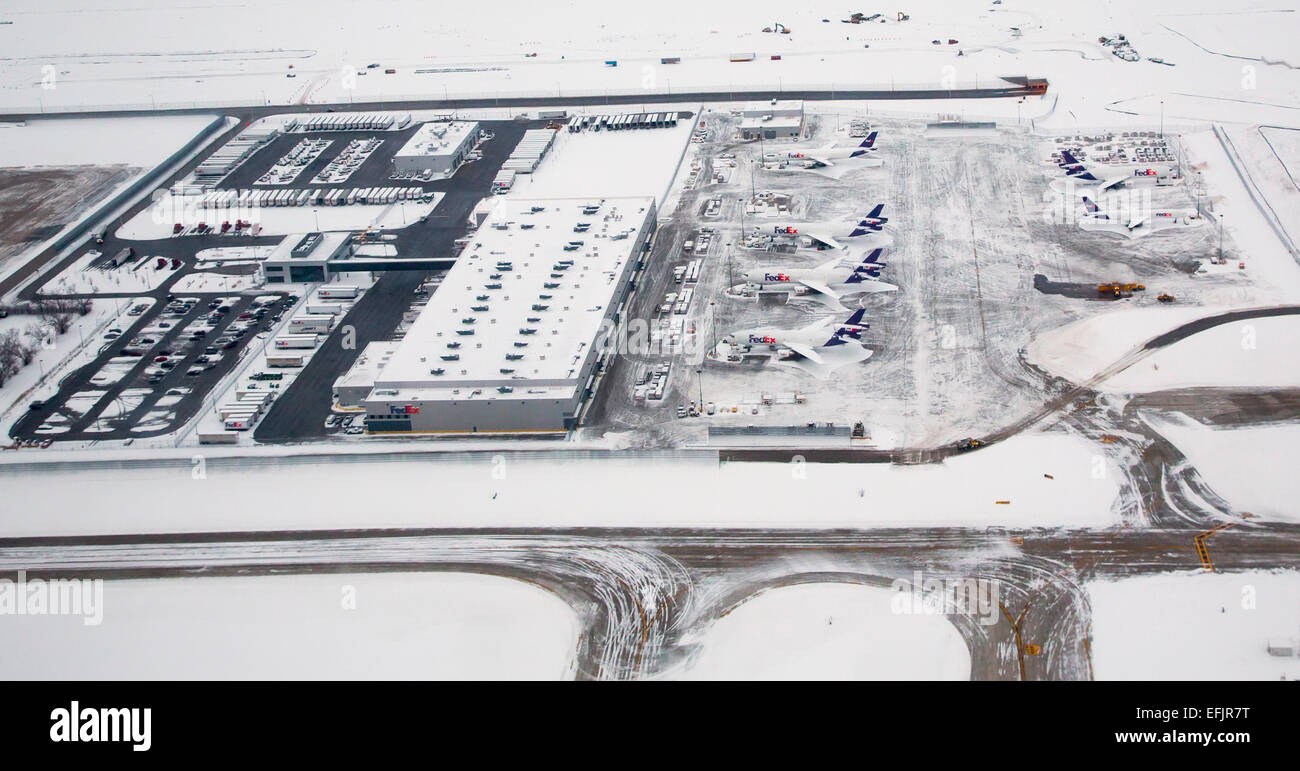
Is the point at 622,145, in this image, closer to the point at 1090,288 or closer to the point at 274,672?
the point at 1090,288

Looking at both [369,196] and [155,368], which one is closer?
[155,368]

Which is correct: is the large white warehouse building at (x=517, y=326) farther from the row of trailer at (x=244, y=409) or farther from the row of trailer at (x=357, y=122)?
the row of trailer at (x=357, y=122)

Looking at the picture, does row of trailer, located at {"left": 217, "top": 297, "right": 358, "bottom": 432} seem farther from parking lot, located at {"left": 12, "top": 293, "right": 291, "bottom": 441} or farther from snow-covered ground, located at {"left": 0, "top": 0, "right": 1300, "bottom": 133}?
snow-covered ground, located at {"left": 0, "top": 0, "right": 1300, "bottom": 133}

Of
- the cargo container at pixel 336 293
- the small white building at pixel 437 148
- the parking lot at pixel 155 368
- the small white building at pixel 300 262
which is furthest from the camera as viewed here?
the small white building at pixel 437 148

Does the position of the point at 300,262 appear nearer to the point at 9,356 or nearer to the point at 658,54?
the point at 9,356

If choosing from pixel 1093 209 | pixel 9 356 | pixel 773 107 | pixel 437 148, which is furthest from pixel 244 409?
pixel 773 107

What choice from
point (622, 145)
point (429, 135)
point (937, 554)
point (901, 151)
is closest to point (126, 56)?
point (429, 135)

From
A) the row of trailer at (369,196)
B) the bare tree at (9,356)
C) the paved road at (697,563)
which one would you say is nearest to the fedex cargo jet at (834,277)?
the paved road at (697,563)
